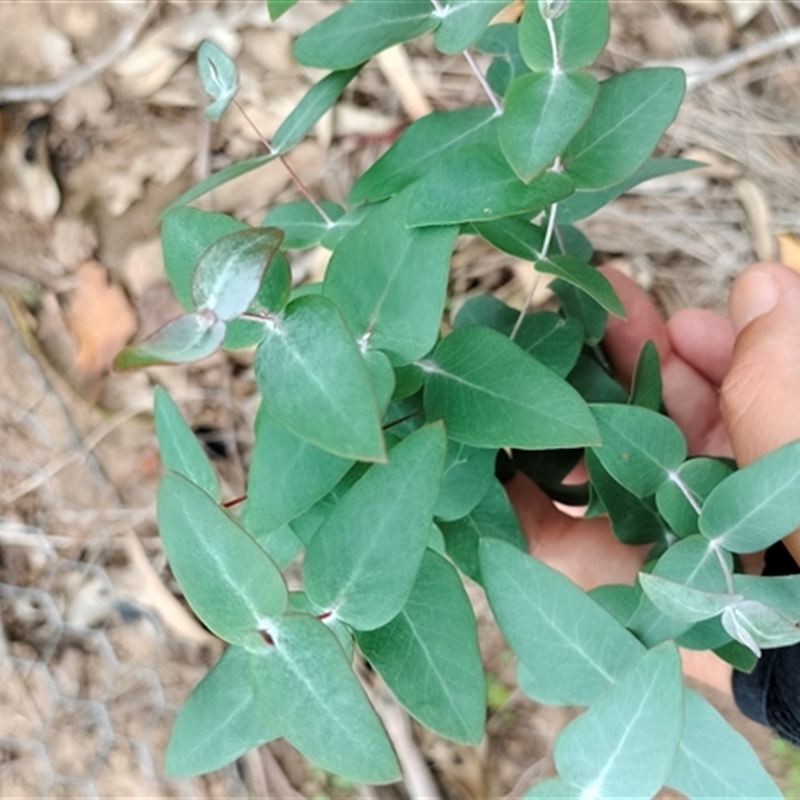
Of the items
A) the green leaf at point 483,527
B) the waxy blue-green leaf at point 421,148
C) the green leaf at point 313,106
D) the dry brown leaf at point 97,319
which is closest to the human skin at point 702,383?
the green leaf at point 483,527

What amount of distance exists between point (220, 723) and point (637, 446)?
1.19ft

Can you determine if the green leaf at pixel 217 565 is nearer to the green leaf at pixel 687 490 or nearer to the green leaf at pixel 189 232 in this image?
the green leaf at pixel 189 232

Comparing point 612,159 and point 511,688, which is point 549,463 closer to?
point 612,159

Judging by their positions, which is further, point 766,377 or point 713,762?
point 766,377

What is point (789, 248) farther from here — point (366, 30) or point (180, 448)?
point (180, 448)

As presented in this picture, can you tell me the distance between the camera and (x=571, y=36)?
565 mm

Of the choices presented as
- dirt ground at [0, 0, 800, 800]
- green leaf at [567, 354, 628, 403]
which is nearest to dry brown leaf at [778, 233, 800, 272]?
dirt ground at [0, 0, 800, 800]

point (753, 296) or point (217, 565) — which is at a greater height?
point (217, 565)

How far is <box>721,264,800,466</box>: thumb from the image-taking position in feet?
2.34

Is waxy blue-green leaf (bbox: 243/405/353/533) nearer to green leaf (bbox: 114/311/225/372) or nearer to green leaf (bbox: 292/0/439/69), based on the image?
green leaf (bbox: 114/311/225/372)

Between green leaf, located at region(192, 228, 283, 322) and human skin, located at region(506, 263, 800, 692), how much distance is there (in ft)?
1.55

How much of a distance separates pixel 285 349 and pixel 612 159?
286mm

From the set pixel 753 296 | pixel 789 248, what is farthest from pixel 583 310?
pixel 789 248

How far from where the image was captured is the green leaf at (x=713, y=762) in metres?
0.58
